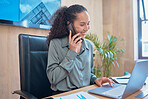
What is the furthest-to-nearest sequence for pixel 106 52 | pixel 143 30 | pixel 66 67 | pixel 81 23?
pixel 143 30
pixel 106 52
pixel 81 23
pixel 66 67

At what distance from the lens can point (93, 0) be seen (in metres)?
3.35

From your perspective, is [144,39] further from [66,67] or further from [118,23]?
[66,67]

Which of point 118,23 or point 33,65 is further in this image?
point 118,23

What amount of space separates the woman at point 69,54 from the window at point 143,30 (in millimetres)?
2310

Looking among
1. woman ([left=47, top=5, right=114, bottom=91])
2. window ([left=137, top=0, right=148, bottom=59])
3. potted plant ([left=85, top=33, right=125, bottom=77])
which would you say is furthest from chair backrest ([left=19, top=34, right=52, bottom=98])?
window ([left=137, top=0, right=148, bottom=59])

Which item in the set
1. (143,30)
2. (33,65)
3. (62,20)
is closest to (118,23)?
(143,30)

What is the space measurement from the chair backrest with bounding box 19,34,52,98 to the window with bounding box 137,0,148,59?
8.73 ft

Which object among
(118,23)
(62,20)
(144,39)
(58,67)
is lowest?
(58,67)

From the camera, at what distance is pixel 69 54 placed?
3.64ft

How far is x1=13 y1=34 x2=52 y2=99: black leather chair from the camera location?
1.07m

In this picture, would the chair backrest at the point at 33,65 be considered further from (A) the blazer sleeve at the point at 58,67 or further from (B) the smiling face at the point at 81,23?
(B) the smiling face at the point at 81,23

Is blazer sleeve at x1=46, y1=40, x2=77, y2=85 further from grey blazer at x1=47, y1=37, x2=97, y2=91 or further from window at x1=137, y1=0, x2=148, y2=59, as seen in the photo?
window at x1=137, y1=0, x2=148, y2=59

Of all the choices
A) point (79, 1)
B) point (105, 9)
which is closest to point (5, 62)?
point (79, 1)

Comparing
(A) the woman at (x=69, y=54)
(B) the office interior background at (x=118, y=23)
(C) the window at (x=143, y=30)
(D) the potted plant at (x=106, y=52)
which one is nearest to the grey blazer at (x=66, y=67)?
(A) the woman at (x=69, y=54)
